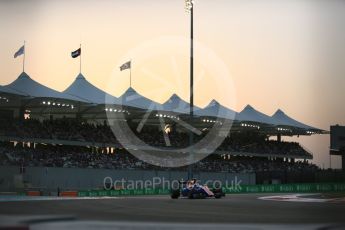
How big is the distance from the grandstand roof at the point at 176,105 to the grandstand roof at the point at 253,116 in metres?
8.26

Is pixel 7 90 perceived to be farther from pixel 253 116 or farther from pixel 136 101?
pixel 253 116

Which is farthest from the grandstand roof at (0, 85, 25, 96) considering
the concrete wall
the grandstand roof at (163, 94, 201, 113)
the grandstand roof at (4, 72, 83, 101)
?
the grandstand roof at (163, 94, 201, 113)

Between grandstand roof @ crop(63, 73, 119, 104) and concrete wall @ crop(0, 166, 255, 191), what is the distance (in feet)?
30.6

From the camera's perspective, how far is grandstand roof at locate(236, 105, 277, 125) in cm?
7588

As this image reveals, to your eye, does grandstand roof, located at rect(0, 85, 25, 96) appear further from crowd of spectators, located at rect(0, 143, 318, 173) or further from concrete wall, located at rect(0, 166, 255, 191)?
concrete wall, located at rect(0, 166, 255, 191)

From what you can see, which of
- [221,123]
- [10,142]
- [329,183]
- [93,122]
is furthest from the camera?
[221,123]

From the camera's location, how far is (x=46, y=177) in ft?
150

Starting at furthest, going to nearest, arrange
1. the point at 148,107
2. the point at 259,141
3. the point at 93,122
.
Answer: the point at 259,141
the point at 93,122
the point at 148,107

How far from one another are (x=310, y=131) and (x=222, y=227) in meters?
74.9

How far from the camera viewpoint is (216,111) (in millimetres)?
72625

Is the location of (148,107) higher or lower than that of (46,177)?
higher

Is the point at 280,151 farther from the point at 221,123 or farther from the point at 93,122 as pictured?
the point at 93,122

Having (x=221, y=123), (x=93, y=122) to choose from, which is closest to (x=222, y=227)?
(x=93, y=122)

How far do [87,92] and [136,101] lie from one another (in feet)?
21.0
